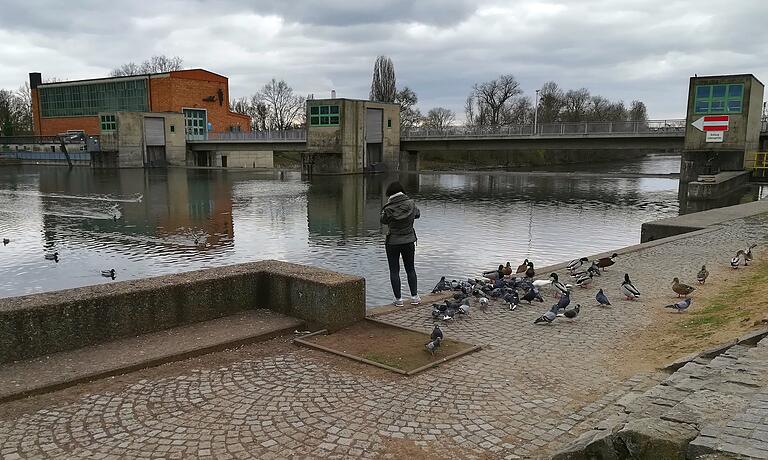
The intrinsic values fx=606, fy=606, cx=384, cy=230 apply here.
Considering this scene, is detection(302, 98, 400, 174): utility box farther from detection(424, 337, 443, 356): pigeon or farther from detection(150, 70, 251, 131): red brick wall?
detection(424, 337, 443, 356): pigeon

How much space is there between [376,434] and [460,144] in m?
61.2

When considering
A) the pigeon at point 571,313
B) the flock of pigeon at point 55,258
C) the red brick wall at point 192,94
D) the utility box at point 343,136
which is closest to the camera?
the pigeon at point 571,313

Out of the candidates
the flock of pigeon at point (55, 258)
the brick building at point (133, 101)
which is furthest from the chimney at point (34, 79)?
the flock of pigeon at point (55, 258)

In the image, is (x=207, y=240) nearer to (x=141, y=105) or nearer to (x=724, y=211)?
(x=724, y=211)

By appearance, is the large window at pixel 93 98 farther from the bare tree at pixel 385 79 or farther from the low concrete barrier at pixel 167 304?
the low concrete barrier at pixel 167 304

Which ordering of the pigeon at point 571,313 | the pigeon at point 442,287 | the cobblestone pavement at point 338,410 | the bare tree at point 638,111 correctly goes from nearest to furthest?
the cobblestone pavement at point 338,410
the pigeon at point 571,313
the pigeon at point 442,287
the bare tree at point 638,111

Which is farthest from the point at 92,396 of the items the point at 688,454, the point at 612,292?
the point at 612,292

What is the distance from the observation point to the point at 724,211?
24.0 metres

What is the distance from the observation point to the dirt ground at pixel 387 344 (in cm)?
729

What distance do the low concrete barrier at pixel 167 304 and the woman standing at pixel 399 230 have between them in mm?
1653

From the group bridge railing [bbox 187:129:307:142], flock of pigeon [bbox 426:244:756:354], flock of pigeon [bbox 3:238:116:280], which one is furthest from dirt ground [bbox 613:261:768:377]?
bridge railing [bbox 187:129:307:142]

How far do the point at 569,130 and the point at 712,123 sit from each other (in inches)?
541

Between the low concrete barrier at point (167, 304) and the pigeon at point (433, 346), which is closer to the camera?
the low concrete barrier at point (167, 304)

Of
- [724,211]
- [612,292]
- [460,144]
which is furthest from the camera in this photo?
[460,144]
